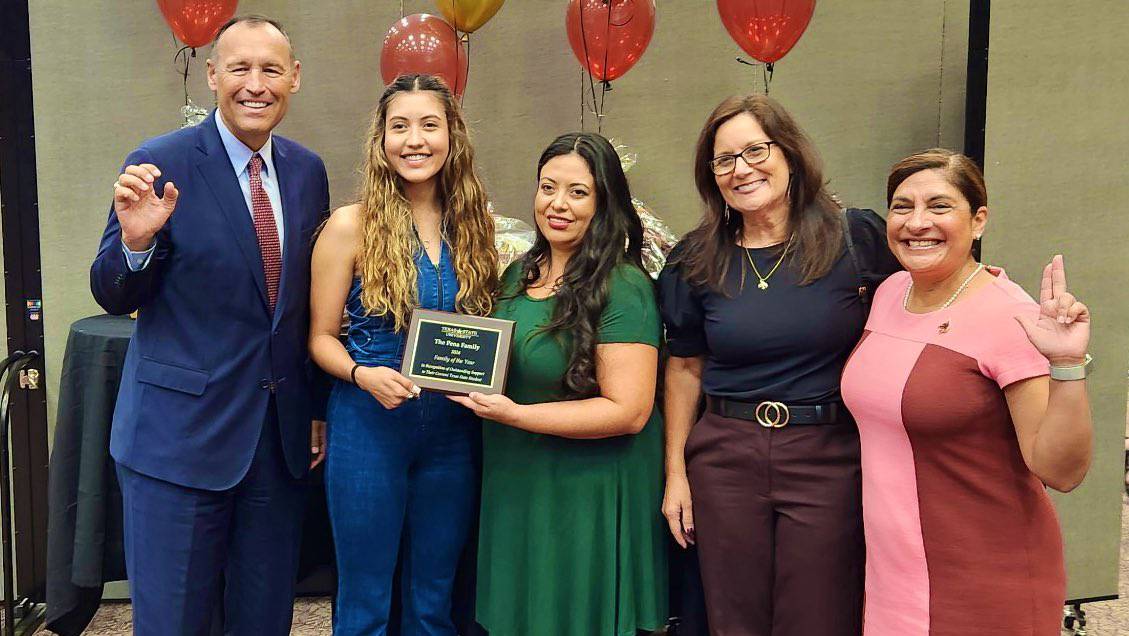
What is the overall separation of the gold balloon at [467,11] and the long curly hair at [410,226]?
1445 mm

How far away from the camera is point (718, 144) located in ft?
6.16

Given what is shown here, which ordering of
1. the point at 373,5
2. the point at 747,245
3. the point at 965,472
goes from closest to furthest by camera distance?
the point at 965,472
the point at 747,245
the point at 373,5

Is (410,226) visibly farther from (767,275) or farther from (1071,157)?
(1071,157)

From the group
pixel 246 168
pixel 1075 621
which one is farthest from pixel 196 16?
pixel 1075 621

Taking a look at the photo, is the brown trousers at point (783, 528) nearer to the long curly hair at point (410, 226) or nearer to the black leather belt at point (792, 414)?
the black leather belt at point (792, 414)

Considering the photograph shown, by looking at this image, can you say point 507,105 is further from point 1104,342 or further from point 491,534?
point 1104,342

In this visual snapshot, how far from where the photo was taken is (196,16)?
10.1 ft

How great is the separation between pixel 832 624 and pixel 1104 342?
2.30m

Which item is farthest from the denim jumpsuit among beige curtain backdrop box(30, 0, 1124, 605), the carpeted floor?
beige curtain backdrop box(30, 0, 1124, 605)

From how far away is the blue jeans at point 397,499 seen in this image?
6.26 feet

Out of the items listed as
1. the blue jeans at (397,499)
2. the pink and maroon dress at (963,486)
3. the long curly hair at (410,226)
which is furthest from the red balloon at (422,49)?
the pink and maroon dress at (963,486)

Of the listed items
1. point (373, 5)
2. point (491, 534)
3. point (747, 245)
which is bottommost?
point (491, 534)

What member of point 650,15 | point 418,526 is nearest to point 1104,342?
point 650,15

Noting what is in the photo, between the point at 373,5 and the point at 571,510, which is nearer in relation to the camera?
the point at 571,510
